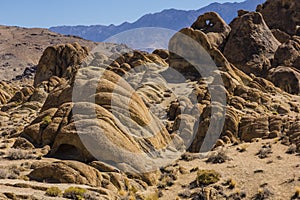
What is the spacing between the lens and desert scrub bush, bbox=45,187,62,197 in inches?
621

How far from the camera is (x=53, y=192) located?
51.9ft

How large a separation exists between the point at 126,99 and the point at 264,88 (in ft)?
89.9

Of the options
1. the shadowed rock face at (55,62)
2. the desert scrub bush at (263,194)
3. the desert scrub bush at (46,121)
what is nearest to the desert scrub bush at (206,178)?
the desert scrub bush at (263,194)

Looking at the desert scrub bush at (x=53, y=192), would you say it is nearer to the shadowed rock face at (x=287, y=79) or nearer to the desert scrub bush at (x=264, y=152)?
the desert scrub bush at (x=264, y=152)

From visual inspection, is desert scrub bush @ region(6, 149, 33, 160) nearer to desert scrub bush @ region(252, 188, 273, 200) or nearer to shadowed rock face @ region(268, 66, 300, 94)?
desert scrub bush @ region(252, 188, 273, 200)

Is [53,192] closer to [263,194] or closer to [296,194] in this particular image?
[263,194]

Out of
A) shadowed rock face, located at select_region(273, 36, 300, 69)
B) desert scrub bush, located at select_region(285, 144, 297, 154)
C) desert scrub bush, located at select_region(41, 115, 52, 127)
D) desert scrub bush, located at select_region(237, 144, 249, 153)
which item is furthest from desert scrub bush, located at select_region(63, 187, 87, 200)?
shadowed rock face, located at select_region(273, 36, 300, 69)

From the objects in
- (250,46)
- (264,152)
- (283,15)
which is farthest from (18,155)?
(283,15)

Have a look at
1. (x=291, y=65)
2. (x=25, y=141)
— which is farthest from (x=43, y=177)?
(x=291, y=65)

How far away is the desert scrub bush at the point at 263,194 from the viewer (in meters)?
19.2

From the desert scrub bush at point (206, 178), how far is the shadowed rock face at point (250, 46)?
42838 millimetres

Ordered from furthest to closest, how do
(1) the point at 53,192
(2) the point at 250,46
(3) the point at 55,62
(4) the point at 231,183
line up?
(3) the point at 55,62 → (2) the point at 250,46 → (4) the point at 231,183 → (1) the point at 53,192

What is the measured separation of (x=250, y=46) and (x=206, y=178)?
155ft

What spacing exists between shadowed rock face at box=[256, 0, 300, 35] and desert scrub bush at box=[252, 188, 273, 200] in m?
68.7
